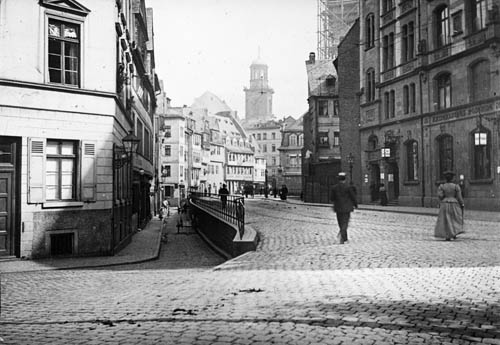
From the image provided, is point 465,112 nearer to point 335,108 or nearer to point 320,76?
point 335,108

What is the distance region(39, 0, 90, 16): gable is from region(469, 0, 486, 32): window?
17.9 m

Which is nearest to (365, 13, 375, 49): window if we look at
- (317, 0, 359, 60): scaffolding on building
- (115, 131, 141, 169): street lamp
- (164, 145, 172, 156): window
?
(317, 0, 359, 60): scaffolding on building

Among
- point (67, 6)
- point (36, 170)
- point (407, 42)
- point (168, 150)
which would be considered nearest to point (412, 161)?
point (407, 42)

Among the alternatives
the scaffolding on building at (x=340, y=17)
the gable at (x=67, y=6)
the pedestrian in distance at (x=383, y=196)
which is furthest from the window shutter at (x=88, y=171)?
the scaffolding on building at (x=340, y=17)

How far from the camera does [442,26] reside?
30.0 meters

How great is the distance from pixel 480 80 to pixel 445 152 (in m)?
4.69

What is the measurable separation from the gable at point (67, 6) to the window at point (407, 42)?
22.7 meters

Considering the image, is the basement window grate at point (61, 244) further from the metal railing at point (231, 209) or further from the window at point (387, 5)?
the window at point (387, 5)

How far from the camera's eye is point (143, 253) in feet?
61.4

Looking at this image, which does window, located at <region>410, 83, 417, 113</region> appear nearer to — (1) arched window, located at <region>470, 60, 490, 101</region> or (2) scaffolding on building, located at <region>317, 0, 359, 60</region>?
(1) arched window, located at <region>470, 60, 490, 101</region>

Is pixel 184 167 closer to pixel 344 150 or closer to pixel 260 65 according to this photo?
pixel 344 150

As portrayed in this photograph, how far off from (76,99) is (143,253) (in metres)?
5.71

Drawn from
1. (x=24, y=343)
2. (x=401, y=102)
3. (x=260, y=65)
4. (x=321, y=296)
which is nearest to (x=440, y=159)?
(x=401, y=102)

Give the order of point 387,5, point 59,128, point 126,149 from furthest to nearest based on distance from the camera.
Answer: point 387,5, point 126,149, point 59,128
